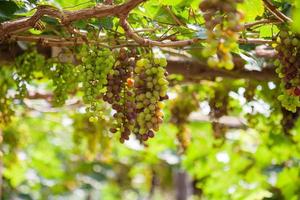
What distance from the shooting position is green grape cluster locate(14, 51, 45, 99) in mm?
3080

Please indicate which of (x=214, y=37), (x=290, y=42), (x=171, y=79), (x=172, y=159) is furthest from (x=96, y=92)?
(x=172, y=159)

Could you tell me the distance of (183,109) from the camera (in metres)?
4.76

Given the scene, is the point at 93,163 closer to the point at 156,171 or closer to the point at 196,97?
the point at 156,171

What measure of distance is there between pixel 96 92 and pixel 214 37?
0.80 m

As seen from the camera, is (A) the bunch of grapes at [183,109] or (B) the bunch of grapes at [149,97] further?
(A) the bunch of grapes at [183,109]

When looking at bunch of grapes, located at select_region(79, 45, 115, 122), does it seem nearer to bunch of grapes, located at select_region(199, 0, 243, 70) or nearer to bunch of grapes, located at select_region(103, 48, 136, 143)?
bunch of grapes, located at select_region(103, 48, 136, 143)

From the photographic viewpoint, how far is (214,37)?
1400mm

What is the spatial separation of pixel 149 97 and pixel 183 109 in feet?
9.38

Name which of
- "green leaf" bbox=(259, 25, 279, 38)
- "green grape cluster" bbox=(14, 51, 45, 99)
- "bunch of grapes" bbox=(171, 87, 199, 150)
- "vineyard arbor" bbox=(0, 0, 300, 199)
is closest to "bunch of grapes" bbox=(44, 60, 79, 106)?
"vineyard arbor" bbox=(0, 0, 300, 199)

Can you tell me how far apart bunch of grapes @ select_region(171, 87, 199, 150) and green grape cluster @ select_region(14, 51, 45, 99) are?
1.73 metres

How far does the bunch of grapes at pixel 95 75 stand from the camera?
2133 mm

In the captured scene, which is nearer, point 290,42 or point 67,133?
point 290,42

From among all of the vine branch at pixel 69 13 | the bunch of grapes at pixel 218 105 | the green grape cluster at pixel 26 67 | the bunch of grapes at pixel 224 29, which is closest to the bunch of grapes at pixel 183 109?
the bunch of grapes at pixel 218 105

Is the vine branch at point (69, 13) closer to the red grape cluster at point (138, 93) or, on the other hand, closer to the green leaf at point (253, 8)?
the red grape cluster at point (138, 93)
